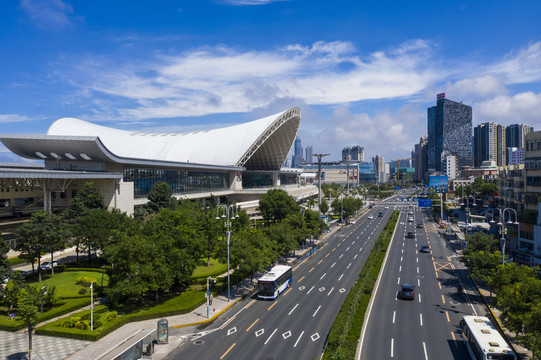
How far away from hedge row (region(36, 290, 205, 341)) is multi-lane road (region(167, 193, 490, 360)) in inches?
150

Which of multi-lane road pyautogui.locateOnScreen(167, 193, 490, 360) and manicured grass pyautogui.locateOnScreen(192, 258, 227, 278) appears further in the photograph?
manicured grass pyautogui.locateOnScreen(192, 258, 227, 278)

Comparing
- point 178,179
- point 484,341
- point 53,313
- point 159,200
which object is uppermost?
point 178,179

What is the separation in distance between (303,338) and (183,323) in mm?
10167

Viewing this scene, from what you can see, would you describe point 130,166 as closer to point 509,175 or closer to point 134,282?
point 134,282

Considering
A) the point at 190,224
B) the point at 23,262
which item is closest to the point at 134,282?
the point at 190,224

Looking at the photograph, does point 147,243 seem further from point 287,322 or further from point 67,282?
point 287,322

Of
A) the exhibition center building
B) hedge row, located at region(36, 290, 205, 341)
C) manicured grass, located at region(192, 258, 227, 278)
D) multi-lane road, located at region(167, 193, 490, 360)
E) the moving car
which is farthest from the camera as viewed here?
the exhibition center building

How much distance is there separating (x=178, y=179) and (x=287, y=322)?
188 feet

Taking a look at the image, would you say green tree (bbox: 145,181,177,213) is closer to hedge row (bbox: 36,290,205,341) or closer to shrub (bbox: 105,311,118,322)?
hedge row (bbox: 36,290,205,341)

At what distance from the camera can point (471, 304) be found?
33.2m

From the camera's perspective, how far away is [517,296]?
75.5 ft

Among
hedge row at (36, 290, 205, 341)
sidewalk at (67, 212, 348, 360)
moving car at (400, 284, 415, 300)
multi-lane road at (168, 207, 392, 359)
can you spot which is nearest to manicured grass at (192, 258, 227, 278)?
sidewalk at (67, 212, 348, 360)

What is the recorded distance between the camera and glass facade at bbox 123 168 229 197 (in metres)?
68.0

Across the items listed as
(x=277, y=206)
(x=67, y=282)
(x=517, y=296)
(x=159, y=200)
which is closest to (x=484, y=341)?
(x=517, y=296)
